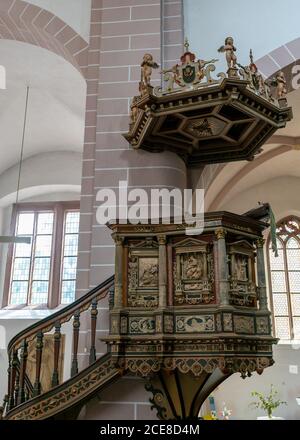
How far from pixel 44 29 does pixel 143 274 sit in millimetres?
4249

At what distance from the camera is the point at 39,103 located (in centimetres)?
914

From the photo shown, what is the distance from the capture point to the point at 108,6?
5859 mm

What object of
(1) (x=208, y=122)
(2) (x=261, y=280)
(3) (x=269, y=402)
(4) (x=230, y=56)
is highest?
(4) (x=230, y=56)

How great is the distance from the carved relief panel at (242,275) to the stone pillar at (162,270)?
0.52 metres

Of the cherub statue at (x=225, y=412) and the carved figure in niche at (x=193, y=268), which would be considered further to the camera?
the cherub statue at (x=225, y=412)

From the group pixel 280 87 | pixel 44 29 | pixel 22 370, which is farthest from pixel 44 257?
pixel 280 87

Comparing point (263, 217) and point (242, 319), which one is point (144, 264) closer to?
point (242, 319)

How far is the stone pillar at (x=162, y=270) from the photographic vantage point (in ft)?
11.5

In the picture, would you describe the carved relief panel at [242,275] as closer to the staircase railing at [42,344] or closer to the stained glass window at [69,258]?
the staircase railing at [42,344]

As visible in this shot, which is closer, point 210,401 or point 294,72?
point 294,72

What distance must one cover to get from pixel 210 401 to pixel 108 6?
7.88m

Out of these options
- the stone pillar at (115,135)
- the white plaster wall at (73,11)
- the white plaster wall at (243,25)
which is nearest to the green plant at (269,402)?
the stone pillar at (115,135)

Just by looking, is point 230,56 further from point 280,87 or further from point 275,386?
point 275,386

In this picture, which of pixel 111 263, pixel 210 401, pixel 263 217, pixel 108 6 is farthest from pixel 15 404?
pixel 210 401
